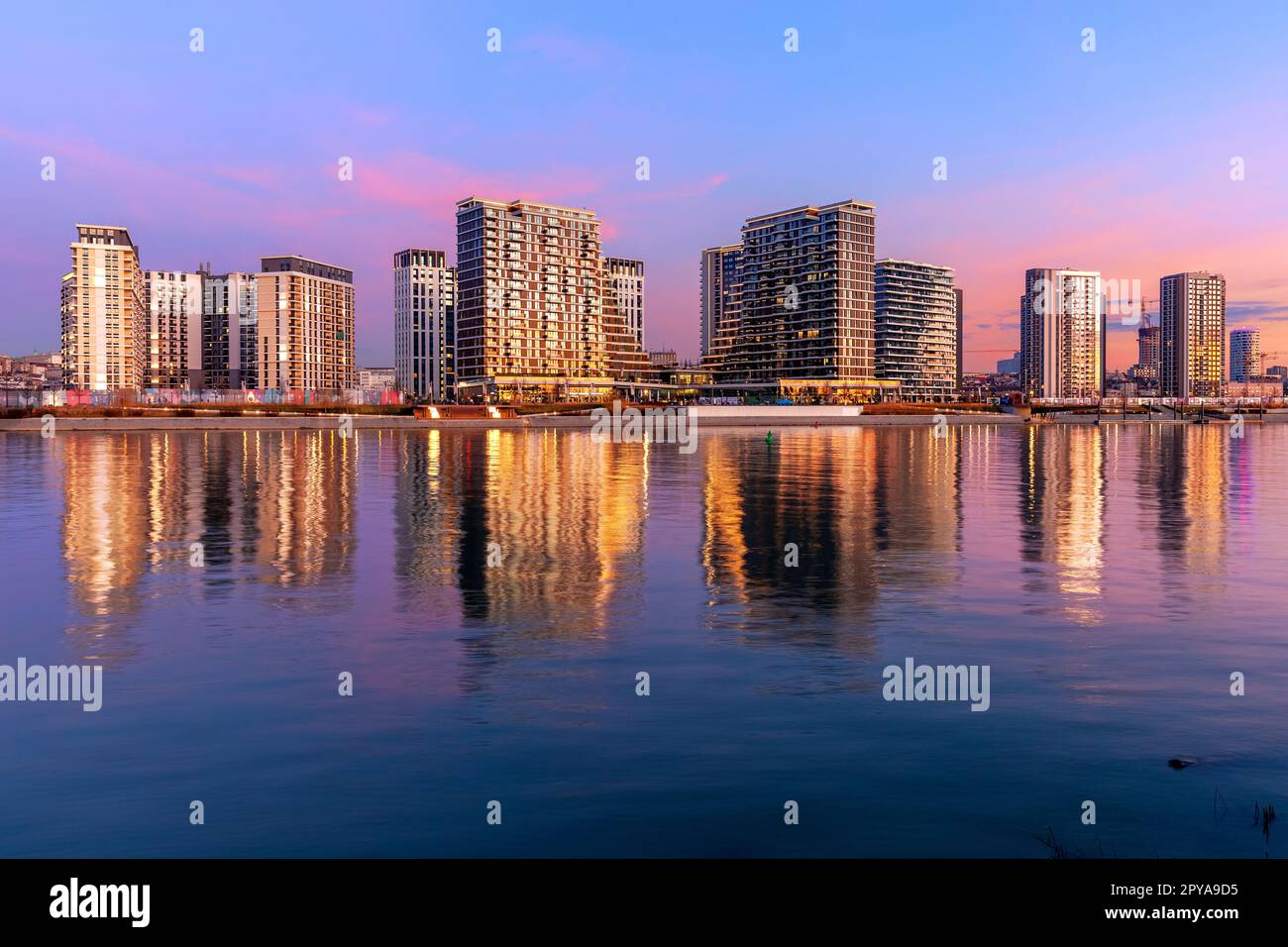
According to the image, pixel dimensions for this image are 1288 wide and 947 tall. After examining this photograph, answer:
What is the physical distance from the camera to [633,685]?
15492 mm

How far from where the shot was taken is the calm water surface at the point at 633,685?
10430mm

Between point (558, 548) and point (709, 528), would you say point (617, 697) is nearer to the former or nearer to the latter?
point (558, 548)

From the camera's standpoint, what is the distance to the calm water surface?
411 inches

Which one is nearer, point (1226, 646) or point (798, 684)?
point (798, 684)

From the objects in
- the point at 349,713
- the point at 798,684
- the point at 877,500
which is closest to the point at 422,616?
the point at 349,713

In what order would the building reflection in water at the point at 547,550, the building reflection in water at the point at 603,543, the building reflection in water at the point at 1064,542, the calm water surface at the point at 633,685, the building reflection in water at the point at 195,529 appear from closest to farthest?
the calm water surface at the point at 633,685 → the building reflection in water at the point at 547,550 → the building reflection in water at the point at 603,543 → the building reflection in water at the point at 1064,542 → the building reflection in water at the point at 195,529

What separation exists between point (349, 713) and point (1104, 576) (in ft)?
62.9
